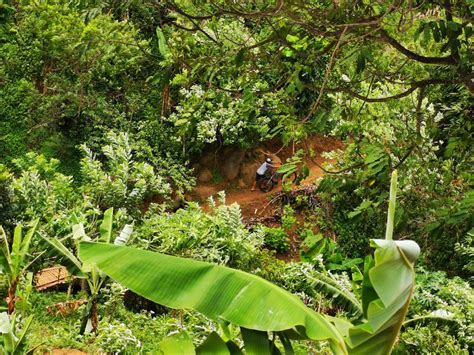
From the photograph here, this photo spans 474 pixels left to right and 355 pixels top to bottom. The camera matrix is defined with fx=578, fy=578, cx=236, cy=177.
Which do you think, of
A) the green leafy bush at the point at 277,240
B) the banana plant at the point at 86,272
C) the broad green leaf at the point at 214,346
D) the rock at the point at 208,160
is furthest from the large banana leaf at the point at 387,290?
the rock at the point at 208,160

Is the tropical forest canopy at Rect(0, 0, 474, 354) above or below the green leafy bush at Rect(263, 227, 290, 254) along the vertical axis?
above

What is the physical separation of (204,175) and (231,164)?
643mm

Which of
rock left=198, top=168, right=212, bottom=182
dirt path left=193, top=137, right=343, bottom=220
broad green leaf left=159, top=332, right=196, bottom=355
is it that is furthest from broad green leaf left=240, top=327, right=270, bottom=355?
rock left=198, top=168, right=212, bottom=182

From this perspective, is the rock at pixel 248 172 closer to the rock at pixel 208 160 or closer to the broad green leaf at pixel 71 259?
the rock at pixel 208 160

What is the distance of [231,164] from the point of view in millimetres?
12539

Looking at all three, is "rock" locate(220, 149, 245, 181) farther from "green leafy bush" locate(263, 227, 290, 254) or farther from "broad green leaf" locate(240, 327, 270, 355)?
"broad green leaf" locate(240, 327, 270, 355)

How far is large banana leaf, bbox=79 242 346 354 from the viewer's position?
89.5 inches

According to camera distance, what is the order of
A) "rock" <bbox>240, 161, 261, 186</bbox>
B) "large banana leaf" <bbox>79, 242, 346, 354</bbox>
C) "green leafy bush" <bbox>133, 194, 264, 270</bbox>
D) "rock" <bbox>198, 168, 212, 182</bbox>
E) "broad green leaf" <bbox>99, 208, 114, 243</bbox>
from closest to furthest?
"large banana leaf" <bbox>79, 242, 346, 354</bbox> → "broad green leaf" <bbox>99, 208, 114, 243</bbox> → "green leafy bush" <bbox>133, 194, 264, 270</bbox> → "rock" <bbox>198, 168, 212, 182</bbox> → "rock" <bbox>240, 161, 261, 186</bbox>

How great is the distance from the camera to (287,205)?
11562 millimetres

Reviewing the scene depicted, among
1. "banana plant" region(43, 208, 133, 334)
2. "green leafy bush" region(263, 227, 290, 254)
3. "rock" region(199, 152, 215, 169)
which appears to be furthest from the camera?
"rock" region(199, 152, 215, 169)

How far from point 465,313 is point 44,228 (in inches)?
198

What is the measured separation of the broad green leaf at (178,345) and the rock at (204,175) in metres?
9.71

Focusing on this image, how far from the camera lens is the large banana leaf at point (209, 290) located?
7.46 ft

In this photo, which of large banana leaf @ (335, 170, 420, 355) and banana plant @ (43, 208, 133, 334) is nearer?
large banana leaf @ (335, 170, 420, 355)
